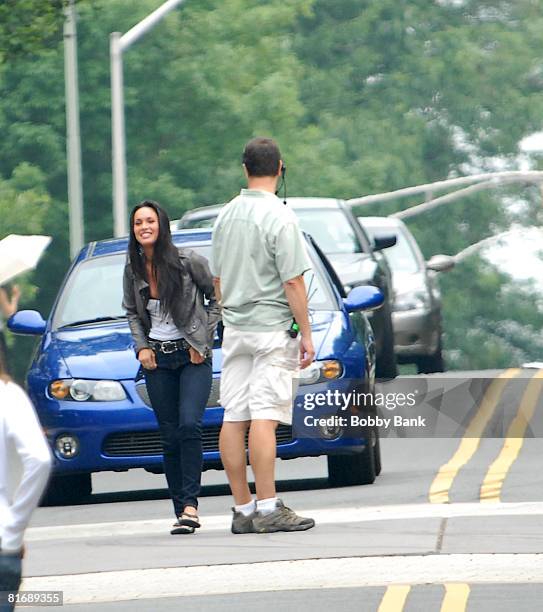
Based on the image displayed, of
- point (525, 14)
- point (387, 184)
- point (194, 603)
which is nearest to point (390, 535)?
point (194, 603)

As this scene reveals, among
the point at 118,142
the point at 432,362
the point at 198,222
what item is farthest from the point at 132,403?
the point at 118,142

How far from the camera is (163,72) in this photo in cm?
4294

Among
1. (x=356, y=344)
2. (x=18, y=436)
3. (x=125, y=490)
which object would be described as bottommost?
(x=125, y=490)

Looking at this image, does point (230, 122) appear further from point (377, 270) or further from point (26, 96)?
point (377, 270)

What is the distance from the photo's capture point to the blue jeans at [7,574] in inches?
233

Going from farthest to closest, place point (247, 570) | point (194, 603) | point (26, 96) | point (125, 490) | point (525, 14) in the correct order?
1. point (525, 14)
2. point (26, 96)
3. point (125, 490)
4. point (247, 570)
5. point (194, 603)

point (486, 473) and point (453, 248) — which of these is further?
point (453, 248)

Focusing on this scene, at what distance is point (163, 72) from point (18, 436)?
37.4m

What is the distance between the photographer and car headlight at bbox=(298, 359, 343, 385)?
12.4m

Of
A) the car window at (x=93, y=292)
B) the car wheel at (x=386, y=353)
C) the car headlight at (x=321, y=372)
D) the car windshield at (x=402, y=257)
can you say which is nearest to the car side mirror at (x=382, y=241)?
the car wheel at (x=386, y=353)

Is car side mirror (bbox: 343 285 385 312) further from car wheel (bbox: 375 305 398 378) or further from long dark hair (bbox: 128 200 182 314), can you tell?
car wheel (bbox: 375 305 398 378)

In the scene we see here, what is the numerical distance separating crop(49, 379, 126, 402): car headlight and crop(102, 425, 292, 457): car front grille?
0.22 m

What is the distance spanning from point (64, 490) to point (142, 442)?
831 mm

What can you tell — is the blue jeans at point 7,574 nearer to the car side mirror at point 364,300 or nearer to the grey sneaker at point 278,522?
the grey sneaker at point 278,522
